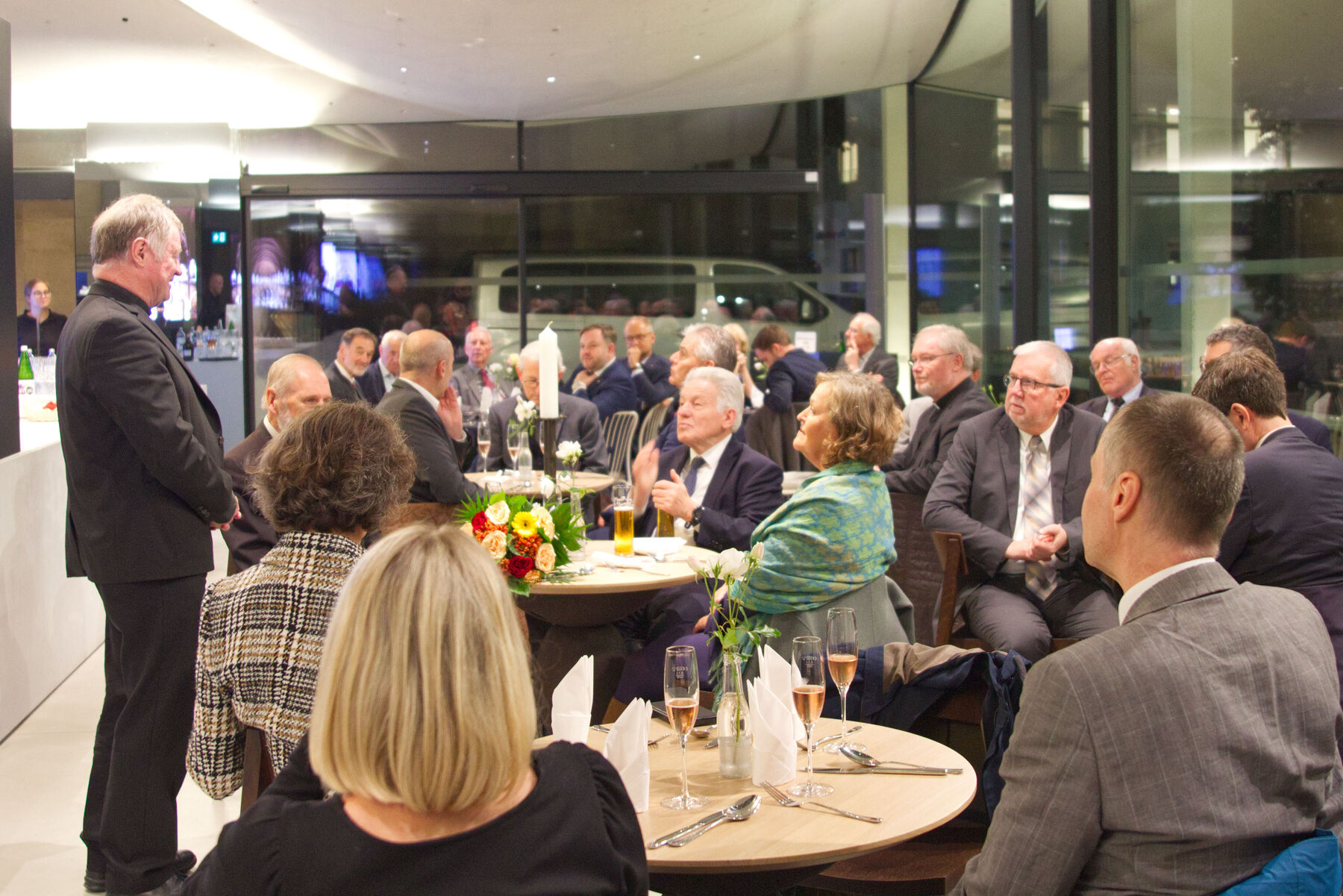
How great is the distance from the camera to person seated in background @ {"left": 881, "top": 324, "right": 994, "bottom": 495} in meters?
4.99

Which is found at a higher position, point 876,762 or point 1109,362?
point 1109,362

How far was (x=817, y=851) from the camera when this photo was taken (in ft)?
5.46

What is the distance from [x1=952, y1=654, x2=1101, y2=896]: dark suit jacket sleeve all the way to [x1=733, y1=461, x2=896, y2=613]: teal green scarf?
1.57m

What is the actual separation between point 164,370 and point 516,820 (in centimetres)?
224

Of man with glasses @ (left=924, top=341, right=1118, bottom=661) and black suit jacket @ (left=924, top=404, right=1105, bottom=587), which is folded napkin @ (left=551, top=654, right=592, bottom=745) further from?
black suit jacket @ (left=924, top=404, right=1105, bottom=587)

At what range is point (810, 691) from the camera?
190 centimetres

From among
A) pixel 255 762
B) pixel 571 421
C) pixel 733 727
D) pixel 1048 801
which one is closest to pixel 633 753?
pixel 733 727

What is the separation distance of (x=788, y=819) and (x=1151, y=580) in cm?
69

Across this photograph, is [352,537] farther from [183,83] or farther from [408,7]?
[183,83]

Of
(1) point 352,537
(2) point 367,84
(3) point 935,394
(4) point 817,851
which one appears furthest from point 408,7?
(4) point 817,851

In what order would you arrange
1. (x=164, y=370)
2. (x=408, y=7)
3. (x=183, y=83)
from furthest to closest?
(x=183, y=83) → (x=408, y=7) → (x=164, y=370)

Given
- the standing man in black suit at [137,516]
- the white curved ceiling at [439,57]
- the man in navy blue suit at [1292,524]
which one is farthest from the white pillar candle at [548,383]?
the white curved ceiling at [439,57]

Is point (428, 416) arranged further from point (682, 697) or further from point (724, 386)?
point (682, 697)

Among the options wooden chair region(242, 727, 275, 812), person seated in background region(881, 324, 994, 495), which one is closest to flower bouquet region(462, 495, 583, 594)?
wooden chair region(242, 727, 275, 812)
